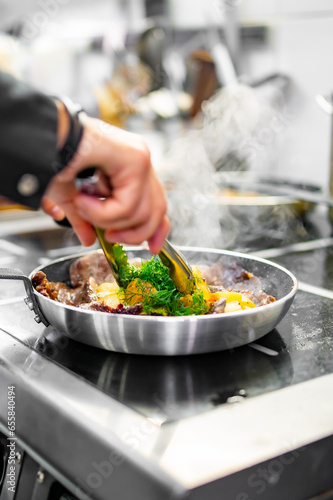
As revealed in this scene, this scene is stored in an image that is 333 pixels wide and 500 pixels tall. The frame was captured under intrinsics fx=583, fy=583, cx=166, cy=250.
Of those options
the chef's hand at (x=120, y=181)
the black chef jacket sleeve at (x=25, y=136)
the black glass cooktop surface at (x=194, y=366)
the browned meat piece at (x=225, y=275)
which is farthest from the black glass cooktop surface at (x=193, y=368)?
the black chef jacket sleeve at (x=25, y=136)

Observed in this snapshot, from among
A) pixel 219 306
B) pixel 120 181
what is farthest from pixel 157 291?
pixel 120 181

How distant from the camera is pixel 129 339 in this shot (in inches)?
39.6

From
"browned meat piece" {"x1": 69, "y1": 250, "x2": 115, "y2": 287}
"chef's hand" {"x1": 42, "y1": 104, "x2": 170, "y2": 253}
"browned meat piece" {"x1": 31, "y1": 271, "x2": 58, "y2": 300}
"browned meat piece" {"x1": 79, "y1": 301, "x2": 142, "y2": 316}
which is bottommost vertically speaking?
"browned meat piece" {"x1": 69, "y1": 250, "x2": 115, "y2": 287}

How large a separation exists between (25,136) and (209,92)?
322 centimetres

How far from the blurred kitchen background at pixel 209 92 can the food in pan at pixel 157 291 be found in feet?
1.43

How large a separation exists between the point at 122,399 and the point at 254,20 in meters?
3.03

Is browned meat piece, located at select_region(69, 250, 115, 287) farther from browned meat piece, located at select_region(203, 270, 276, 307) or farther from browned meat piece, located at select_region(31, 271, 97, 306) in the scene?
browned meat piece, located at select_region(203, 270, 276, 307)

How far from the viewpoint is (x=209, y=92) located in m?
3.84

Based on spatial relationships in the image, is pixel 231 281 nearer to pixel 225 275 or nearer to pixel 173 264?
pixel 225 275

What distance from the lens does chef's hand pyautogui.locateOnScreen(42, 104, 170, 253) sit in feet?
2.66

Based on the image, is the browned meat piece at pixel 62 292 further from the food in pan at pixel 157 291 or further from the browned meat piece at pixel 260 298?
the browned meat piece at pixel 260 298

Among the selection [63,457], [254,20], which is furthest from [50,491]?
[254,20]

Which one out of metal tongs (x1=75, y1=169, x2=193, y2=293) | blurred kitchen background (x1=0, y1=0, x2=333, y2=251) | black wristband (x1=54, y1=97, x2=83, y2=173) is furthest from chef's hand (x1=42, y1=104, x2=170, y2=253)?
blurred kitchen background (x1=0, y1=0, x2=333, y2=251)

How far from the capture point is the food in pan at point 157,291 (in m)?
1.10
